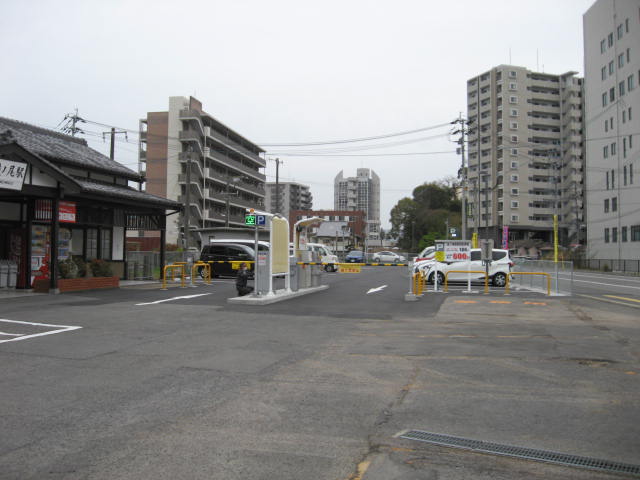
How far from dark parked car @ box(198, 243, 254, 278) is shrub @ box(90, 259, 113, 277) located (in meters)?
8.01

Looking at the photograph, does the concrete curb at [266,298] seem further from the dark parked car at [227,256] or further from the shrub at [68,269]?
the dark parked car at [227,256]

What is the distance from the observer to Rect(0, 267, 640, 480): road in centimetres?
390

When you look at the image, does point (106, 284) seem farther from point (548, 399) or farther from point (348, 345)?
point (548, 399)

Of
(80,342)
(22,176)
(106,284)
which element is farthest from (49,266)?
(80,342)

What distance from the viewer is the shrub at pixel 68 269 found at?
18781 mm

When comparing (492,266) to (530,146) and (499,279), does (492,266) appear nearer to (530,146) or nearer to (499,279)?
(499,279)

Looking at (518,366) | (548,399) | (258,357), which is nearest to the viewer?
(548,399)

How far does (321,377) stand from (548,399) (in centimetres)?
262

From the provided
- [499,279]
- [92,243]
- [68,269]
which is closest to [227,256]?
[92,243]

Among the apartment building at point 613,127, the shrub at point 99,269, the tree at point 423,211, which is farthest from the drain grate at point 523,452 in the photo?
the tree at point 423,211

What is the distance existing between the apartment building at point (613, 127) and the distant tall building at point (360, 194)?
117 metres

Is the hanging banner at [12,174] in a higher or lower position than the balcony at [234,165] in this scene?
lower

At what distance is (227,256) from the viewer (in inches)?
1129

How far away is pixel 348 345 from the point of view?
8930 mm
